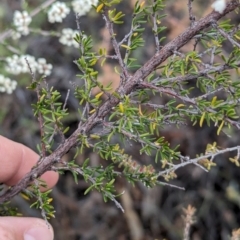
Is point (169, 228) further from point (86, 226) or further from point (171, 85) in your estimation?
point (171, 85)

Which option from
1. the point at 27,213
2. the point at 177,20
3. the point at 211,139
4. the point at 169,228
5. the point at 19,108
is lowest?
the point at 169,228

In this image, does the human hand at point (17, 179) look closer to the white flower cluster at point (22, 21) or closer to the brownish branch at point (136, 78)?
the brownish branch at point (136, 78)

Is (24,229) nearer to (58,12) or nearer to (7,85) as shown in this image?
(7,85)

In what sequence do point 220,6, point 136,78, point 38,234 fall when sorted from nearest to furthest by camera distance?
point 220,6 < point 136,78 < point 38,234

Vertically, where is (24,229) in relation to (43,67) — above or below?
below

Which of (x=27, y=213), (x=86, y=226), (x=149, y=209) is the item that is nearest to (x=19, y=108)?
(x=27, y=213)

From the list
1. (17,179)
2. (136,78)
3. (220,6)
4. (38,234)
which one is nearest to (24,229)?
(38,234)

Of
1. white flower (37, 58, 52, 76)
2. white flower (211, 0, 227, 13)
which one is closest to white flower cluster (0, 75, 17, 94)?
white flower (37, 58, 52, 76)
